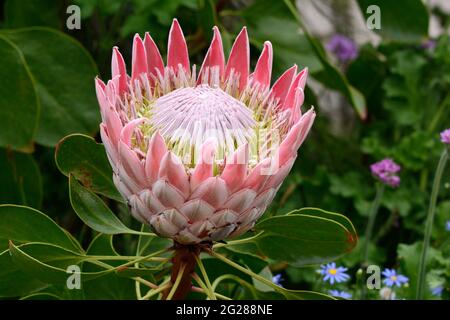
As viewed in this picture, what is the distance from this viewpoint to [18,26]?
195cm

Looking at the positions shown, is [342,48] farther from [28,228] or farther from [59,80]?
[28,228]

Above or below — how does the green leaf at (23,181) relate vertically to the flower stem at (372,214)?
above

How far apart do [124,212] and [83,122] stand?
25cm

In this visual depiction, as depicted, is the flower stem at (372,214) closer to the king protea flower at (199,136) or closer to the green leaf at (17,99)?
the king protea flower at (199,136)

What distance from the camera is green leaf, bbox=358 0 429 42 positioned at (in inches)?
71.8

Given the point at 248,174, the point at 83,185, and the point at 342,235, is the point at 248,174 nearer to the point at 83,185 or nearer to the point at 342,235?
the point at 342,235

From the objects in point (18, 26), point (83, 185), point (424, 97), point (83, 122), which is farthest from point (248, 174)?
point (424, 97)

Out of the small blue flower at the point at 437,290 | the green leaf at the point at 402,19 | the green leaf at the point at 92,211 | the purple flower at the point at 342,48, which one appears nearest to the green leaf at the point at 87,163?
the green leaf at the point at 92,211

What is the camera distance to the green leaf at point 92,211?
113 centimetres

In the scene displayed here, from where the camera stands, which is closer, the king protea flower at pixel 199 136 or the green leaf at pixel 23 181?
the king protea flower at pixel 199 136

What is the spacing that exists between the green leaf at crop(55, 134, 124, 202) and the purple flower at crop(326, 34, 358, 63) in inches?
52.1

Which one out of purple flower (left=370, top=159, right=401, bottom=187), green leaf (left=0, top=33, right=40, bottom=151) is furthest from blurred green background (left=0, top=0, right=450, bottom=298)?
purple flower (left=370, top=159, right=401, bottom=187)

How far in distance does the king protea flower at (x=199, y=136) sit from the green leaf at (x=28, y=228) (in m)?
0.19

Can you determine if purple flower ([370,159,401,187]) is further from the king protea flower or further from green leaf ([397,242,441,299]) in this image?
the king protea flower
